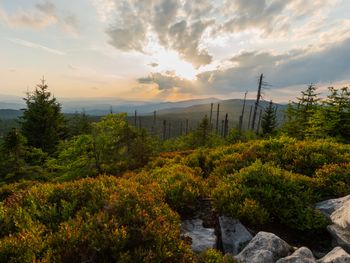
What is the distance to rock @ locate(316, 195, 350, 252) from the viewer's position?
514 cm

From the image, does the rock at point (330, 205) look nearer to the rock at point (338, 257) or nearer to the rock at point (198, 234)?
the rock at point (338, 257)

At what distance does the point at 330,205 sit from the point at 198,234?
3483mm

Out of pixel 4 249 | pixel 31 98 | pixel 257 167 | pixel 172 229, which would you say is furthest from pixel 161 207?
pixel 31 98

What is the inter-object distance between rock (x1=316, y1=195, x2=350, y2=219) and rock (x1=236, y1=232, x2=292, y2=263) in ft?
6.73

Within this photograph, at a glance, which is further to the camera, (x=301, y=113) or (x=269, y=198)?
(x=301, y=113)

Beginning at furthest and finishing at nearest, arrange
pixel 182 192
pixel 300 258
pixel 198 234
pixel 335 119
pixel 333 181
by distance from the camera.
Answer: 1. pixel 335 119
2. pixel 333 181
3. pixel 182 192
4. pixel 198 234
5. pixel 300 258

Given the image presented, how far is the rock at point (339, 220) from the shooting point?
202 inches

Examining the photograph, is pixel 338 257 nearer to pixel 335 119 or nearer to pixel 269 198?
pixel 269 198

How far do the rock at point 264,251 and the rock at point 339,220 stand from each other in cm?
125

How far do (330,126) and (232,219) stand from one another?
12741 millimetres

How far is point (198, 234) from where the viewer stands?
5.63 meters

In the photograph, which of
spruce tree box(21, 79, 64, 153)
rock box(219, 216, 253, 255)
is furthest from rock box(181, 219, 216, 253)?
spruce tree box(21, 79, 64, 153)

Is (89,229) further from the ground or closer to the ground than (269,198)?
further from the ground

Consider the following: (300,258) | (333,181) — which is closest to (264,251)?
(300,258)
